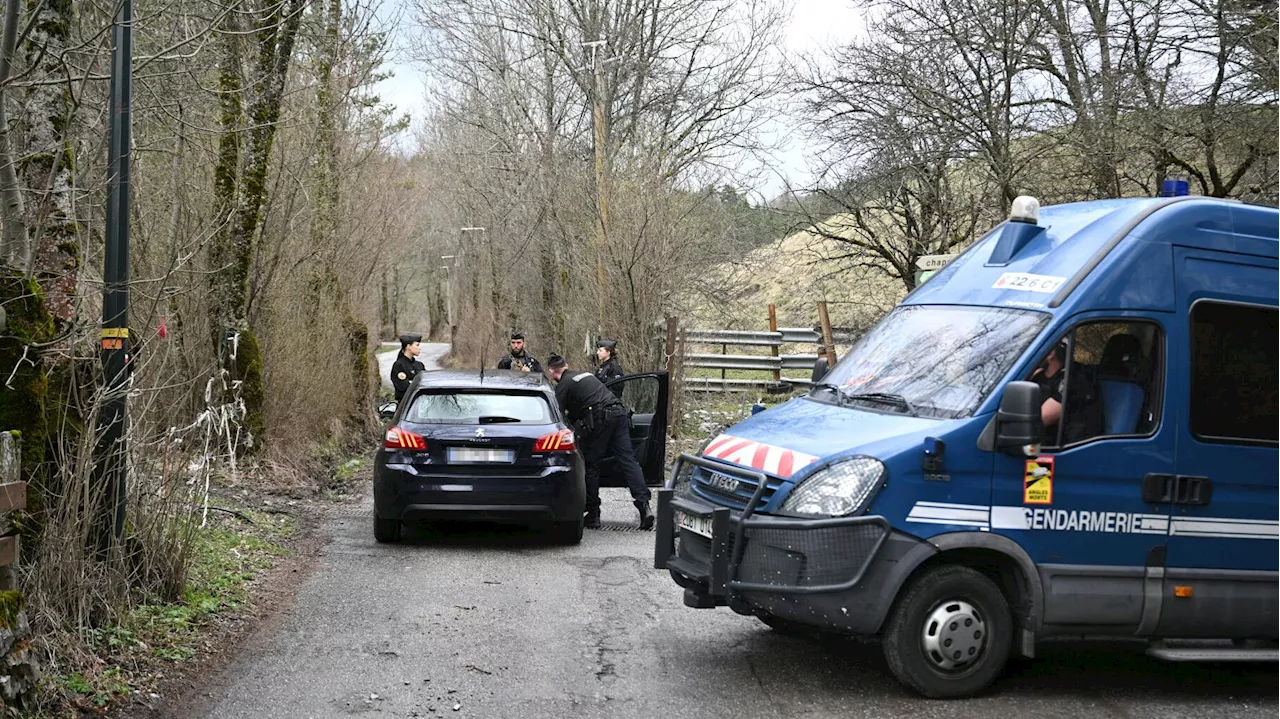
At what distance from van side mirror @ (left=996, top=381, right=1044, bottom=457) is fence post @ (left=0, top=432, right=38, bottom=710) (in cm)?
476

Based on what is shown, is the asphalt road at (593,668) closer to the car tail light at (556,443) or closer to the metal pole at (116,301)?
the metal pole at (116,301)

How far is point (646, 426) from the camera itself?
1248 centimetres

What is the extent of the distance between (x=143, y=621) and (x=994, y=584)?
16.0ft

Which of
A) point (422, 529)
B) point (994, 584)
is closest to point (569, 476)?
point (422, 529)

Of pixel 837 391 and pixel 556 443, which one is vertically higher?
pixel 837 391

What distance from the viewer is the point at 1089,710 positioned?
6359 mm

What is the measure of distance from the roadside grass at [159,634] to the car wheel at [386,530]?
83cm

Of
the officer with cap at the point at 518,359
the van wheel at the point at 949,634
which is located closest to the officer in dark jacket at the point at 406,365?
the officer with cap at the point at 518,359

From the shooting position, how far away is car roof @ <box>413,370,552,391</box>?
441 inches

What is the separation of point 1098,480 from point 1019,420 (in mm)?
690

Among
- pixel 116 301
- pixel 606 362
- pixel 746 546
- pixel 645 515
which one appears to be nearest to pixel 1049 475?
pixel 746 546

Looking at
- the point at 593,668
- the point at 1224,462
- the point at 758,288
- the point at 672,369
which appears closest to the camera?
the point at 1224,462

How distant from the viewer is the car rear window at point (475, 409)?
11.0 metres

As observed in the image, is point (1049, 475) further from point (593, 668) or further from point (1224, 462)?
point (593, 668)
